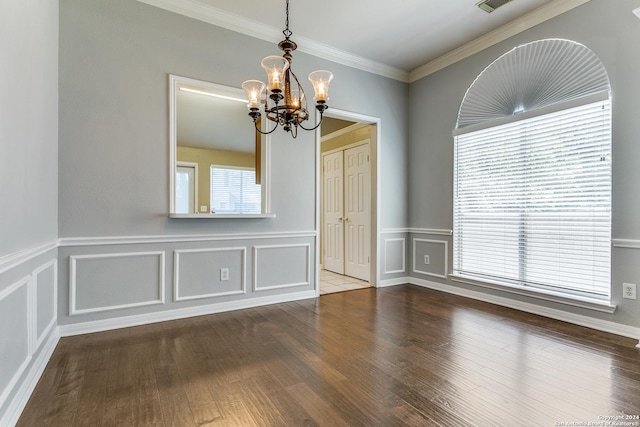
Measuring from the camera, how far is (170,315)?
3117 millimetres

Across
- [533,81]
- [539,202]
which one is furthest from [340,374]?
[533,81]

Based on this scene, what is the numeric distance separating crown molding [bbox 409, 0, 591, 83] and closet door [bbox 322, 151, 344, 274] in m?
1.86

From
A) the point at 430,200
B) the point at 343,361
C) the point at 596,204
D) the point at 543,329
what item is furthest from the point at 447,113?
the point at 343,361

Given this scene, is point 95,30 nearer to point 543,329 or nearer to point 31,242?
point 31,242

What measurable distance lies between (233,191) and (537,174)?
19.2 feet

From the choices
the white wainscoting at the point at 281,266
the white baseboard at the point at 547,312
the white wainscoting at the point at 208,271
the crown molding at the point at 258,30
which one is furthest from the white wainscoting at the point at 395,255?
the crown molding at the point at 258,30

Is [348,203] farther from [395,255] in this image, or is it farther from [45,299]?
[45,299]

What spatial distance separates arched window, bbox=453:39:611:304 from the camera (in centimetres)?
290

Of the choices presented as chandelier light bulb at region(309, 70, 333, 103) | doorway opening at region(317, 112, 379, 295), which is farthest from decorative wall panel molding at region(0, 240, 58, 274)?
doorway opening at region(317, 112, 379, 295)

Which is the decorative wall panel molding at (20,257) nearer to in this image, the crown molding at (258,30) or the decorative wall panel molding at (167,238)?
the decorative wall panel molding at (167,238)

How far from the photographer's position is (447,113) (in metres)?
4.22

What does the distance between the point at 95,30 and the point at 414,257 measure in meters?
4.37

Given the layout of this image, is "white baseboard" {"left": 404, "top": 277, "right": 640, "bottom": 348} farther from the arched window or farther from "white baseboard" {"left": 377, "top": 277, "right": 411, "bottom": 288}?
"white baseboard" {"left": 377, "top": 277, "right": 411, "bottom": 288}

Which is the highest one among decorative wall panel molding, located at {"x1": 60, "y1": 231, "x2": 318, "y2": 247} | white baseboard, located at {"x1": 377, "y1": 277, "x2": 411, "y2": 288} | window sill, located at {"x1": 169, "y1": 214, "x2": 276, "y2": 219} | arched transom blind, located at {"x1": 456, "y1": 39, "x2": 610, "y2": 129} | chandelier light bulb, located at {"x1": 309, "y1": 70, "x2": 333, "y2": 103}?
arched transom blind, located at {"x1": 456, "y1": 39, "x2": 610, "y2": 129}
